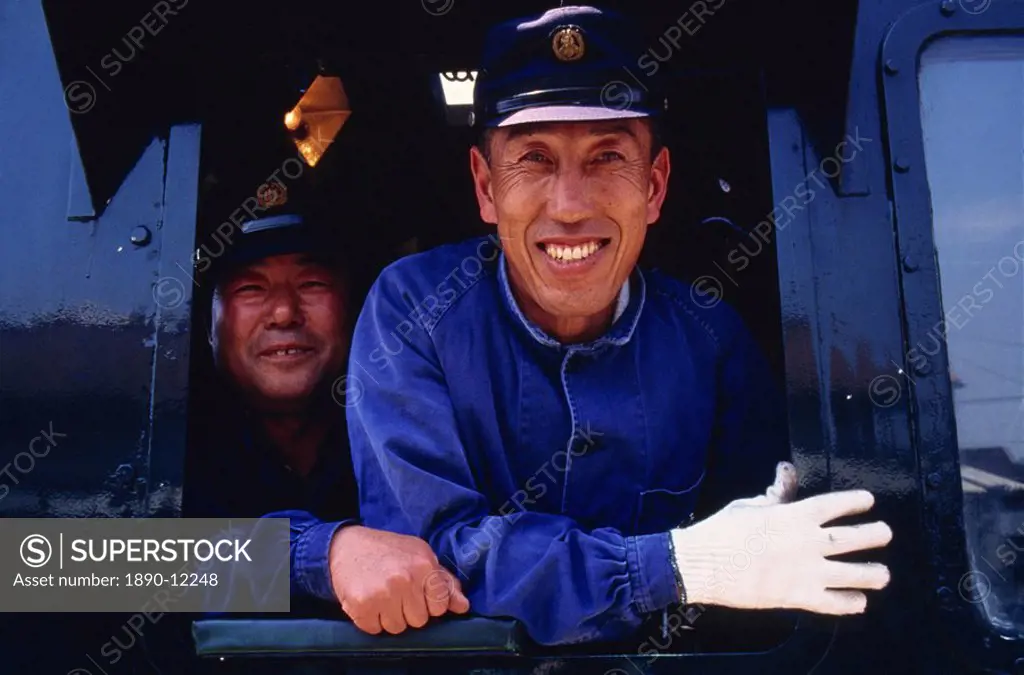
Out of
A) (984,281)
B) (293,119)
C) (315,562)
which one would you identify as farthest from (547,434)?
(293,119)

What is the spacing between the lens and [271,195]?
262 cm

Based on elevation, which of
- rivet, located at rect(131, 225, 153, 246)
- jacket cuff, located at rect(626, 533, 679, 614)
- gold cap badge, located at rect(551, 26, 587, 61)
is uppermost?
gold cap badge, located at rect(551, 26, 587, 61)

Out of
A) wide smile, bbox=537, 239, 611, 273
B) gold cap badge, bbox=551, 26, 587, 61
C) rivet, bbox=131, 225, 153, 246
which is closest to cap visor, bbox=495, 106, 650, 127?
gold cap badge, bbox=551, 26, 587, 61

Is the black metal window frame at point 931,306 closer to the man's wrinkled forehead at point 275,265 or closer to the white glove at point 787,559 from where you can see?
the white glove at point 787,559

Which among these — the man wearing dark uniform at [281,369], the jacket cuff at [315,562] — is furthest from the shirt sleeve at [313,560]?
the man wearing dark uniform at [281,369]

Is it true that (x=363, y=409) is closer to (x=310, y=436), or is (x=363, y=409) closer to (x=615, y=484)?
(x=615, y=484)

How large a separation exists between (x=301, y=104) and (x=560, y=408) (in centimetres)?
134

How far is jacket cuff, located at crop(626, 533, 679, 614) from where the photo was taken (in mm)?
1765

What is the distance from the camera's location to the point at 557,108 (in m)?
2.02

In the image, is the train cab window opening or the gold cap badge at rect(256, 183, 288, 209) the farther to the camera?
the gold cap badge at rect(256, 183, 288, 209)

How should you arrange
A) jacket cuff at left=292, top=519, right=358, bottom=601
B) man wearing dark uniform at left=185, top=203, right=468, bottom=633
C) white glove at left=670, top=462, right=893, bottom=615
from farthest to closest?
1. man wearing dark uniform at left=185, top=203, right=468, bottom=633
2. jacket cuff at left=292, top=519, right=358, bottom=601
3. white glove at left=670, top=462, right=893, bottom=615

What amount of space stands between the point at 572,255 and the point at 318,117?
47.0 inches

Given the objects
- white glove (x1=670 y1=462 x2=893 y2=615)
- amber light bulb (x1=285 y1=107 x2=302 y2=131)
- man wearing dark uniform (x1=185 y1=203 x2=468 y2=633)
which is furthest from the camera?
amber light bulb (x1=285 y1=107 x2=302 y2=131)

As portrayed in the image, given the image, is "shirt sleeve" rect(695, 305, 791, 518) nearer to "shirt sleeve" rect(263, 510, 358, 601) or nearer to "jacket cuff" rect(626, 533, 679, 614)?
"jacket cuff" rect(626, 533, 679, 614)
